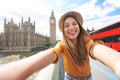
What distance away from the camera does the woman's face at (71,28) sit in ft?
6.01

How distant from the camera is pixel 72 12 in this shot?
6.33 ft

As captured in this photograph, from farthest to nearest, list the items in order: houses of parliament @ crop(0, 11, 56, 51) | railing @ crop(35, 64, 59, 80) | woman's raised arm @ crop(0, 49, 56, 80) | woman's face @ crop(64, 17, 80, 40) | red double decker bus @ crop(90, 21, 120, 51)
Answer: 1. houses of parliament @ crop(0, 11, 56, 51)
2. red double decker bus @ crop(90, 21, 120, 51)
3. woman's face @ crop(64, 17, 80, 40)
4. railing @ crop(35, 64, 59, 80)
5. woman's raised arm @ crop(0, 49, 56, 80)

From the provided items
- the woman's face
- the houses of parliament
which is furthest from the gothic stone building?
the woman's face

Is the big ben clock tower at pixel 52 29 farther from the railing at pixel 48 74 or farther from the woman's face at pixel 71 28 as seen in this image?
the woman's face at pixel 71 28

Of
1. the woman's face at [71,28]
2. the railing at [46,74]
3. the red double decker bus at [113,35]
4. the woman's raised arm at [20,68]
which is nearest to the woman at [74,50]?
A: the woman's face at [71,28]

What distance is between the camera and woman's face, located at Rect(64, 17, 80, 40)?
1.83m

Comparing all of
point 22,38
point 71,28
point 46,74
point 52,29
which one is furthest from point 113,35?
point 22,38

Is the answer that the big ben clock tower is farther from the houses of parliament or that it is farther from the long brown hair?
the long brown hair

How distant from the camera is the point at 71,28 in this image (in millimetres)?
1824

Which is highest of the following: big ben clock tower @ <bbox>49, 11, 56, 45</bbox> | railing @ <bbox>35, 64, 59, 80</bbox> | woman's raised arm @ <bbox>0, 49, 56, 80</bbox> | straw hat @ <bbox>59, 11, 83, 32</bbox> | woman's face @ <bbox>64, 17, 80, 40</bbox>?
big ben clock tower @ <bbox>49, 11, 56, 45</bbox>

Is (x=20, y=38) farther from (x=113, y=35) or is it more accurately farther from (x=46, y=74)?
(x=46, y=74)

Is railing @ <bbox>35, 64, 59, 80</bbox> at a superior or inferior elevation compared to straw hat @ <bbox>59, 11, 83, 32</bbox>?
inferior

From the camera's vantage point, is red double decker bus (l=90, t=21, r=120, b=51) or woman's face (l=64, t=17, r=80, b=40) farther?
red double decker bus (l=90, t=21, r=120, b=51)

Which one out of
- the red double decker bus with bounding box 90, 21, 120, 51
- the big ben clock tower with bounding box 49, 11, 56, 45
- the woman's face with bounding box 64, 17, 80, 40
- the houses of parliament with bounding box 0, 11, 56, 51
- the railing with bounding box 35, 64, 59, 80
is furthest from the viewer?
the houses of parliament with bounding box 0, 11, 56, 51
